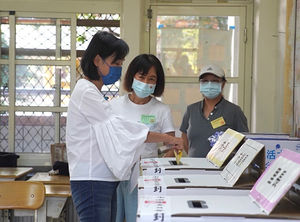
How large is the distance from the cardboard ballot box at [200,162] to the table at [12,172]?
157 centimetres

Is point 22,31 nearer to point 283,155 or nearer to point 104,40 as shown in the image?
point 104,40

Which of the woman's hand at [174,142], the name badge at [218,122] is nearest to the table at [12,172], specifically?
the name badge at [218,122]

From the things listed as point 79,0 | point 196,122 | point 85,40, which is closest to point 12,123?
point 85,40

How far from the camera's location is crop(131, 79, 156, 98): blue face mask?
6.95 feet

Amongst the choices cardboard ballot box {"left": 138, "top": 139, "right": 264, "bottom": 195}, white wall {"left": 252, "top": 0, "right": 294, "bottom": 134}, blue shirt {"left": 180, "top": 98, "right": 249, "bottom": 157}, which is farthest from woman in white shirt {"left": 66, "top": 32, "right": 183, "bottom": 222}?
white wall {"left": 252, "top": 0, "right": 294, "bottom": 134}

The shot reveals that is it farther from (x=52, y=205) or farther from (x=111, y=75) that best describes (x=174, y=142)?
(x=52, y=205)

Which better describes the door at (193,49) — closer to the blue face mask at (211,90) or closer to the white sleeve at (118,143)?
the blue face mask at (211,90)

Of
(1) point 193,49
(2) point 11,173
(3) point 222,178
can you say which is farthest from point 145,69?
(2) point 11,173

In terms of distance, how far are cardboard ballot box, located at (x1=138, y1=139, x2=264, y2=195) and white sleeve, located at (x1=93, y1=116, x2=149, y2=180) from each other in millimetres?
210

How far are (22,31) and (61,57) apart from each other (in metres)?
0.38

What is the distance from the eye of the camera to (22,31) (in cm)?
338

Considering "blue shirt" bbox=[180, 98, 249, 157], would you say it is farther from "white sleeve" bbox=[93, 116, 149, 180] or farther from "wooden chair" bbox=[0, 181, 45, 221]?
"wooden chair" bbox=[0, 181, 45, 221]

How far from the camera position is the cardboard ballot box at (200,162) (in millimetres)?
1447

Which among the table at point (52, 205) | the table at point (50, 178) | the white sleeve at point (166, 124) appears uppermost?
the white sleeve at point (166, 124)
